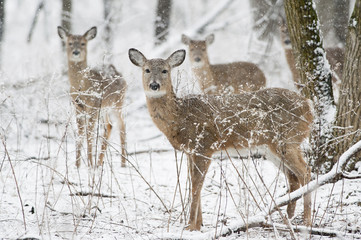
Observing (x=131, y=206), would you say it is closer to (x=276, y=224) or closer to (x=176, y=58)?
(x=276, y=224)

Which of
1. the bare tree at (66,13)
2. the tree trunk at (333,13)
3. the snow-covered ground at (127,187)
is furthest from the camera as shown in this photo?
the bare tree at (66,13)

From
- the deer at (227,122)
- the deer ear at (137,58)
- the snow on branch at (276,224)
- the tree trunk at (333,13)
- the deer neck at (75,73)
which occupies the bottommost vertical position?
the snow on branch at (276,224)

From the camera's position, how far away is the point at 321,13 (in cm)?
1073

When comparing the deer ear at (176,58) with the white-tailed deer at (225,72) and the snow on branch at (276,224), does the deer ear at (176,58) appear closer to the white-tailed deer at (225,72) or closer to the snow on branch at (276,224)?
the snow on branch at (276,224)

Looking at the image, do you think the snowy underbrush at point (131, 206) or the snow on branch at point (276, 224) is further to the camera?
the snowy underbrush at point (131, 206)

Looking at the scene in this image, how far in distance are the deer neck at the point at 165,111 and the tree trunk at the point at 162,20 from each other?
321 inches

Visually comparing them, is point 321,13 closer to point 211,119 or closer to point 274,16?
point 274,16

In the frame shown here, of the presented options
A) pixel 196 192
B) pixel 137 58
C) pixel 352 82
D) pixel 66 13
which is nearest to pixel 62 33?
pixel 137 58

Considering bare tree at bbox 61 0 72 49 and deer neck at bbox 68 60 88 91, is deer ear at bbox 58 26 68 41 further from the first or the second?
bare tree at bbox 61 0 72 49

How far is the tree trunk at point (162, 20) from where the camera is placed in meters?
13.1

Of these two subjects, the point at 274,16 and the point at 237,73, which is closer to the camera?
the point at 237,73

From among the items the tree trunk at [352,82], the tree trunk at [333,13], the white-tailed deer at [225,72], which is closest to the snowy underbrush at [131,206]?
the tree trunk at [352,82]

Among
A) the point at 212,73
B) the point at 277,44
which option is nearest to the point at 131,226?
the point at 212,73

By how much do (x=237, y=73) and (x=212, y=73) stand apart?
0.51 metres
